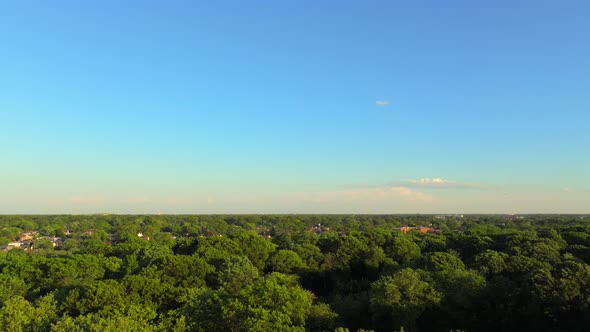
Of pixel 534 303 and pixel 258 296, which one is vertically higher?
pixel 258 296

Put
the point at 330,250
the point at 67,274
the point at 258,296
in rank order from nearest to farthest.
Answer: the point at 258,296 < the point at 67,274 < the point at 330,250

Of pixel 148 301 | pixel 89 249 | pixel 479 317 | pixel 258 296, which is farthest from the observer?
pixel 89 249

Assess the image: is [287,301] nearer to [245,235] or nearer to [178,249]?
[245,235]

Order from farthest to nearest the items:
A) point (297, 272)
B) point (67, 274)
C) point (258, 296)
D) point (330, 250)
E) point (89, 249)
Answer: point (89, 249)
point (330, 250)
point (297, 272)
point (67, 274)
point (258, 296)

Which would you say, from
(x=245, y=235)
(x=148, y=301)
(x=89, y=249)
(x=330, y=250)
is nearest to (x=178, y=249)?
(x=245, y=235)

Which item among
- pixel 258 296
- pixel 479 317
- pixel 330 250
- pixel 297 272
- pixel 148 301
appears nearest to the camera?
pixel 258 296

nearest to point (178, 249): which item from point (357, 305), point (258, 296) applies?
point (357, 305)

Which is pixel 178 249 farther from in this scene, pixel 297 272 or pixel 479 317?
pixel 479 317

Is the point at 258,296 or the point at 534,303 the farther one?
the point at 534,303

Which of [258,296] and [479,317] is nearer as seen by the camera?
[258,296]
